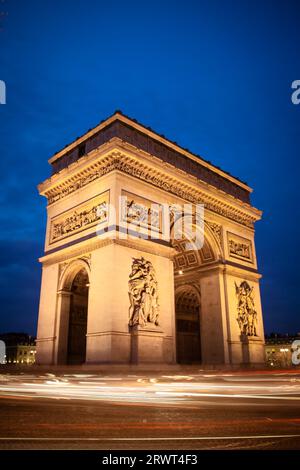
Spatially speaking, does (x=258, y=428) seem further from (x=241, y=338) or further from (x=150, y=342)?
(x=241, y=338)

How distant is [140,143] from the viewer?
56.9 feet

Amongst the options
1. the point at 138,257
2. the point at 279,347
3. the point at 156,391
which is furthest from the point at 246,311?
the point at 279,347

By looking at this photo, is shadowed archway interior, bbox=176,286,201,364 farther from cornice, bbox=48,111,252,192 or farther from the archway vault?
cornice, bbox=48,111,252,192

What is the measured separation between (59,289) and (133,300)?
4.47m

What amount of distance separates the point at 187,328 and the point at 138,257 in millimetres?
10611

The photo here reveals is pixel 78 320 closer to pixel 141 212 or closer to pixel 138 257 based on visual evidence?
pixel 138 257

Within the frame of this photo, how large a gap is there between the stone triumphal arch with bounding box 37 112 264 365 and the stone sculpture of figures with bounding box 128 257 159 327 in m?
0.04

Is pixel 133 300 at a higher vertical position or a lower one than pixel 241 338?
higher

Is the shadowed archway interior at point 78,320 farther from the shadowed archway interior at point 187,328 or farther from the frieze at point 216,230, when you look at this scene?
the frieze at point 216,230

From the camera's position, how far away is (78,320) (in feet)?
57.1

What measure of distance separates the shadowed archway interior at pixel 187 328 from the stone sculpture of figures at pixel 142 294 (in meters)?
7.59

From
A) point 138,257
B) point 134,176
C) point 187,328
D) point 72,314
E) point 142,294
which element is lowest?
point 187,328
